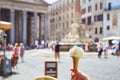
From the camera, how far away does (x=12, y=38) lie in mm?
56375

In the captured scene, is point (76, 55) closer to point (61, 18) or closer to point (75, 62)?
point (75, 62)

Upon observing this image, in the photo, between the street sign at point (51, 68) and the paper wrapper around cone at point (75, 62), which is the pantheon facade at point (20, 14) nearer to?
the street sign at point (51, 68)

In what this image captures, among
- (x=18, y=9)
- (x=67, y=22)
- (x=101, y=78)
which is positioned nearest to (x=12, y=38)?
(x=18, y=9)

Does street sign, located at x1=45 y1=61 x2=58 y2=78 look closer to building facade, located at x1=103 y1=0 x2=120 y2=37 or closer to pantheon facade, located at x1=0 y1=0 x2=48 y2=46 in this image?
pantheon facade, located at x1=0 y1=0 x2=48 y2=46

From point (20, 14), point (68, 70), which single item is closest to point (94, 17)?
point (20, 14)

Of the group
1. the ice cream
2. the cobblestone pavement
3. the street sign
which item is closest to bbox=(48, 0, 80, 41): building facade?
the cobblestone pavement

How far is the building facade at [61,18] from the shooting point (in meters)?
82.2

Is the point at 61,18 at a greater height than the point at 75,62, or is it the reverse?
the point at 61,18

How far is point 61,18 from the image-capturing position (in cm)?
8875

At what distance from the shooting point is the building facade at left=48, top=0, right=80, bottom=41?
82.2 m

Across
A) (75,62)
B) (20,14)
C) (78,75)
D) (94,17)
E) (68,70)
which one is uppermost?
(20,14)

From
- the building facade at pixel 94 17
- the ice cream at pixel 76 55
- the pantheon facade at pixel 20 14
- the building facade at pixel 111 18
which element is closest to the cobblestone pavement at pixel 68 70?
the ice cream at pixel 76 55

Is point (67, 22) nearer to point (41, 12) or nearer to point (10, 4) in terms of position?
point (41, 12)

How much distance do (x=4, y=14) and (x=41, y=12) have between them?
7.07 meters
